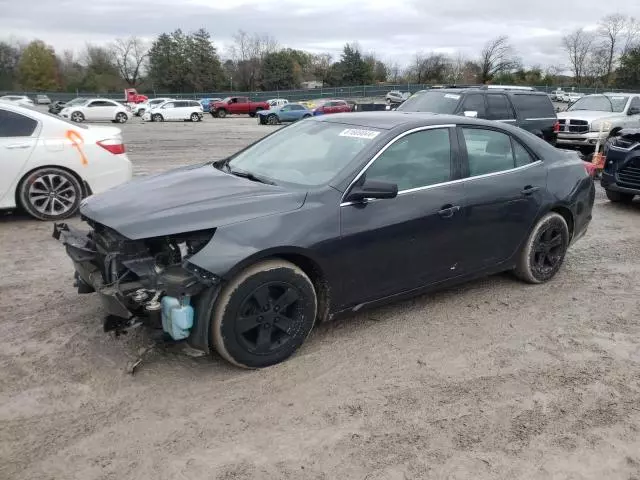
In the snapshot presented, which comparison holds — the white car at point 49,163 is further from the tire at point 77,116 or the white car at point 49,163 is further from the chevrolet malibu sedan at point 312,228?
the tire at point 77,116

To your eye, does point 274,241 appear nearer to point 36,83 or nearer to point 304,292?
point 304,292

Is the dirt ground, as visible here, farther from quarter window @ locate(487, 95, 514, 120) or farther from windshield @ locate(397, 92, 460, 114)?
quarter window @ locate(487, 95, 514, 120)

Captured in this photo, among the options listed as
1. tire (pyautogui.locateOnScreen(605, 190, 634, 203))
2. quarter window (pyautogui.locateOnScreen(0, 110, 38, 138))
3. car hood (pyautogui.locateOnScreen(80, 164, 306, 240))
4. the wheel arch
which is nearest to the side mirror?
car hood (pyautogui.locateOnScreen(80, 164, 306, 240))

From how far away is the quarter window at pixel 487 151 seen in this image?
4449mm

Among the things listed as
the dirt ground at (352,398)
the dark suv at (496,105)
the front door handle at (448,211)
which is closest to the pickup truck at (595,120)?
the dark suv at (496,105)

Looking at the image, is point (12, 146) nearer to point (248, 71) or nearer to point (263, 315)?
point (263, 315)

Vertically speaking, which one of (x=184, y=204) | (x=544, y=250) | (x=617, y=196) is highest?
(x=184, y=204)

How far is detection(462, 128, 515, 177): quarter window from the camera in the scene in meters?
4.45

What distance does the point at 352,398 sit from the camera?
325 centimetres

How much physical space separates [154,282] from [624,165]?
7.63 metres

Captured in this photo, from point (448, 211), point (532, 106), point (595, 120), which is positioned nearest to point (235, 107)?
point (595, 120)

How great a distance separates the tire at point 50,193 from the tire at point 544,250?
17.5 ft

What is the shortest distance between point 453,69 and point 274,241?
283 ft

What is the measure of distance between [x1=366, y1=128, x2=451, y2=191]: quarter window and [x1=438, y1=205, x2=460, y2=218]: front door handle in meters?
0.21
